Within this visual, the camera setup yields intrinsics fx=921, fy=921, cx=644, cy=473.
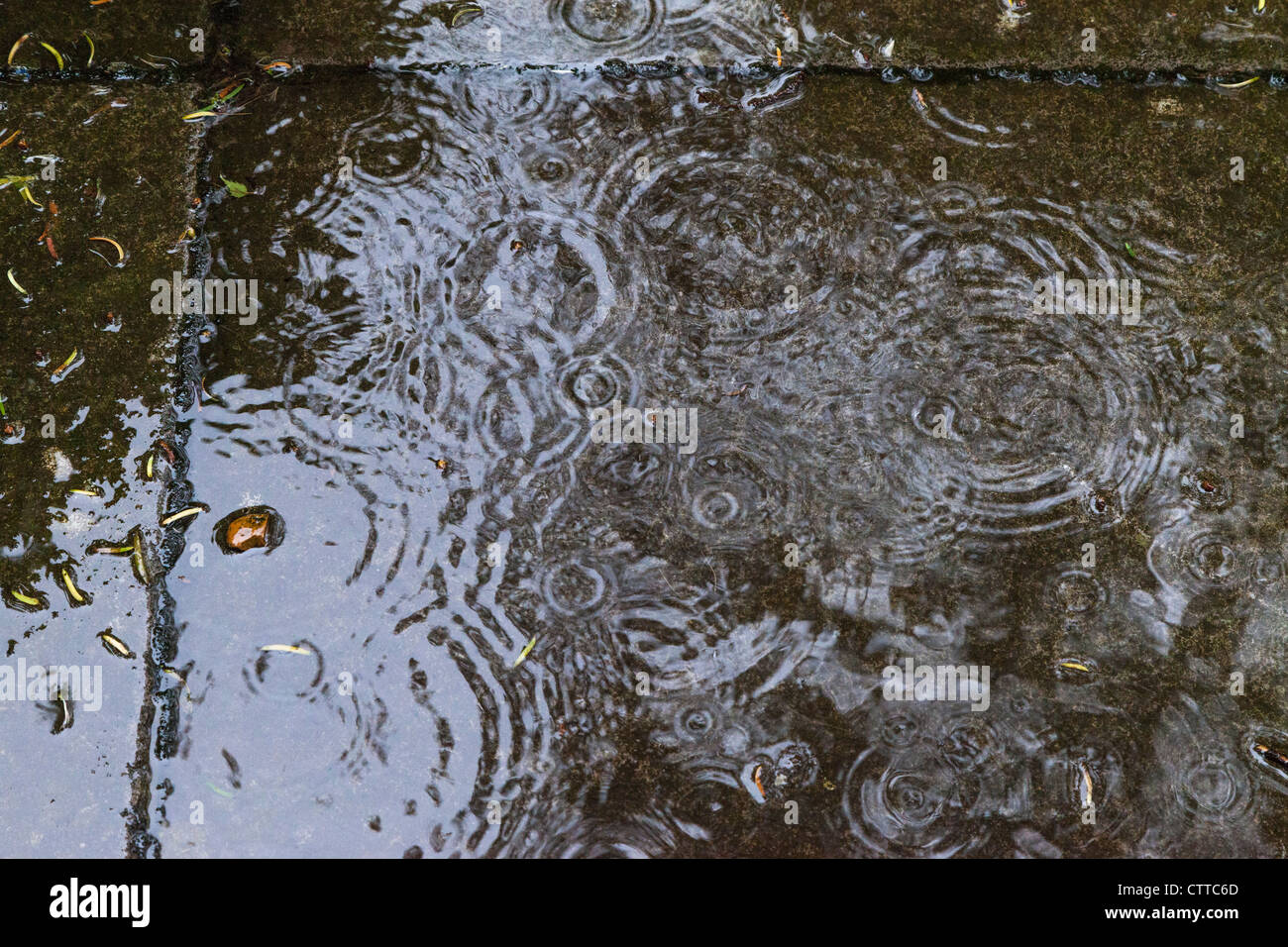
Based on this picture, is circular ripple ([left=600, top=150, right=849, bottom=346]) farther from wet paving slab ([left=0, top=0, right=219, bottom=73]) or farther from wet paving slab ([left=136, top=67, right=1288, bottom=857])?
wet paving slab ([left=0, top=0, right=219, bottom=73])

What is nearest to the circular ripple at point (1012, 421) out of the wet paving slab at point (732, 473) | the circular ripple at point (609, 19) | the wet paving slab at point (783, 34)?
the wet paving slab at point (732, 473)

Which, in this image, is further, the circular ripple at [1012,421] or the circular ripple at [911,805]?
the circular ripple at [1012,421]

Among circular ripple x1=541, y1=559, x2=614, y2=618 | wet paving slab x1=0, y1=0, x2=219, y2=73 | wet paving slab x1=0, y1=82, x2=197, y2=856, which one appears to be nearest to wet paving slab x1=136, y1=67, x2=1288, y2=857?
circular ripple x1=541, y1=559, x2=614, y2=618

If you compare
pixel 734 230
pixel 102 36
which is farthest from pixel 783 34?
pixel 102 36

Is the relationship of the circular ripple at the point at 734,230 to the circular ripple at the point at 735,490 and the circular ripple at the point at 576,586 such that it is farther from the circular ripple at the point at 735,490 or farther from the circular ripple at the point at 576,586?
the circular ripple at the point at 576,586

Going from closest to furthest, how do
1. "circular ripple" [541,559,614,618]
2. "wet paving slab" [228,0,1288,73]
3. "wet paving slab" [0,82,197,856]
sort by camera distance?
"wet paving slab" [0,82,197,856] → "circular ripple" [541,559,614,618] → "wet paving slab" [228,0,1288,73]
